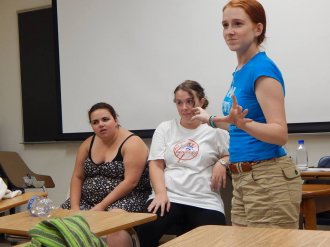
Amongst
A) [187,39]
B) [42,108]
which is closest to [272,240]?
[187,39]

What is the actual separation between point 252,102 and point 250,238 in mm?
553

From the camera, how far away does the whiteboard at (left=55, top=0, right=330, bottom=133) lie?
324 cm

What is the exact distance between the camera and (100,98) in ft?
13.7

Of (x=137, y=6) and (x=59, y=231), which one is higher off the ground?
(x=137, y=6)

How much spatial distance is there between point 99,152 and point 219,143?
0.88 meters

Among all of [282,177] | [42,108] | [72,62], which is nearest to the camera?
[282,177]

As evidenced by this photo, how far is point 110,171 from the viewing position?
10.3ft

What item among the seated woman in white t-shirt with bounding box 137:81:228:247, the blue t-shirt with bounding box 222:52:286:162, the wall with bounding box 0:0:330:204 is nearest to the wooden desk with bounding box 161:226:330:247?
the blue t-shirt with bounding box 222:52:286:162

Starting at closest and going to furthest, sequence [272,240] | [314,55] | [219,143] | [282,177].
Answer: [272,240] → [282,177] → [219,143] → [314,55]

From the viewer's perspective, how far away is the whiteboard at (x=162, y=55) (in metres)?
3.24

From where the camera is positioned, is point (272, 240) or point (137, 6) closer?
point (272, 240)

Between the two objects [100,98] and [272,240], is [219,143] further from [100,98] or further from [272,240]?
[272,240]

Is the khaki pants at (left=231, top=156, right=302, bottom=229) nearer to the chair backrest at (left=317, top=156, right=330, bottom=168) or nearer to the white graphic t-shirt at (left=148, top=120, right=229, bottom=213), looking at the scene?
the white graphic t-shirt at (left=148, top=120, right=229, bottom=213)

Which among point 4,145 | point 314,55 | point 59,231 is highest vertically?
point 314,55
